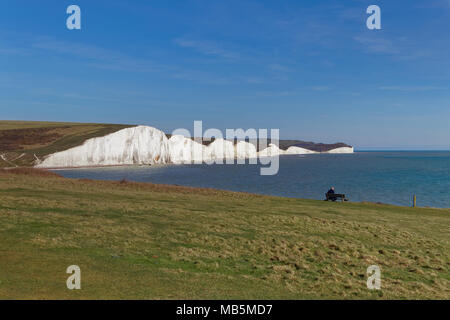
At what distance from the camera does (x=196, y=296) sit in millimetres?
8727

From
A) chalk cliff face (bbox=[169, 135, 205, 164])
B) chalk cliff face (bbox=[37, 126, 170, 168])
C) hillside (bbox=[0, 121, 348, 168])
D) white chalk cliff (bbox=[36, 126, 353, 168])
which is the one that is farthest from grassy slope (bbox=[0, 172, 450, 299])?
chalk cliff face (bbox=[169, 135, 205, 164])

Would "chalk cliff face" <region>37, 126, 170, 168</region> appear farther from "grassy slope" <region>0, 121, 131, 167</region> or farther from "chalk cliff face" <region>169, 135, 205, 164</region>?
"chalk cliff face" <region>169, 135, 205, 164</region>

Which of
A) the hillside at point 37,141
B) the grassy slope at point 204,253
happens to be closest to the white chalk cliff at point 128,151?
the hillside at point 37,141

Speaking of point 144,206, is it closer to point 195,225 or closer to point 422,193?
point 195,225

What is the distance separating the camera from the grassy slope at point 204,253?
9367 mm

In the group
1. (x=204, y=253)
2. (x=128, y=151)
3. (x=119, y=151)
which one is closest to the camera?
(x=204, y=253)

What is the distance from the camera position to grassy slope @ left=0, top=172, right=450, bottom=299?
9.37 meters

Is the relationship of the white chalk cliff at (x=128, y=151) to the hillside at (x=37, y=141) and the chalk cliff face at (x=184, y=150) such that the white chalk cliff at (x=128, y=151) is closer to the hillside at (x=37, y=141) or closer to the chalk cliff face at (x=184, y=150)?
the chalk cliff face at (x=184, y=150)

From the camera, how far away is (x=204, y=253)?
42.8 feet

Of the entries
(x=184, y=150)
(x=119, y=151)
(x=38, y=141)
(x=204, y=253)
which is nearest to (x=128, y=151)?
(x=119, y=151)

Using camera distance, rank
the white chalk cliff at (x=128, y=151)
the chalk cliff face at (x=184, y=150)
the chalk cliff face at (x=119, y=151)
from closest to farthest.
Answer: the chalk cliff face at (x=119, y=151)
the white chalk cliff at (x=128, y=151)
the chalk cliff face at (x=184, y=150)

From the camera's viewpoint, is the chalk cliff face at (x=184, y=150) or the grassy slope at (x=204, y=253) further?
the chalk cliff face at (x=184, y=150)

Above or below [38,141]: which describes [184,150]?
below

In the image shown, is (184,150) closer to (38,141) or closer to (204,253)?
(38,141)
